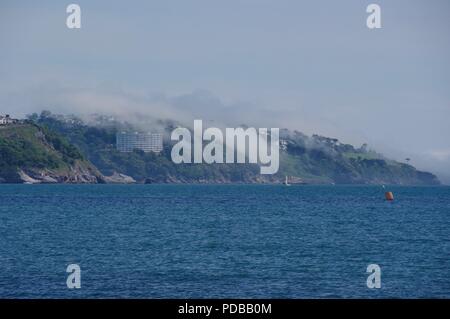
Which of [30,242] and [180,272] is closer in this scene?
[180,272]

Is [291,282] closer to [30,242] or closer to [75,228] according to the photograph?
[30,242]

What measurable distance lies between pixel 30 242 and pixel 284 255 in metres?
25.2

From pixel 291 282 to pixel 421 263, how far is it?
16.6 m

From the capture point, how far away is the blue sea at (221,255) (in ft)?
154

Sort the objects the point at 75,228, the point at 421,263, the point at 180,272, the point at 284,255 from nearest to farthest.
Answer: the point at 180,272 < the point at 421,263 < the point at 284,255 < the point at 75,228

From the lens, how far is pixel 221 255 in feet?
222

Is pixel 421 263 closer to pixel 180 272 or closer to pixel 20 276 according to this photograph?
pixel 180 272

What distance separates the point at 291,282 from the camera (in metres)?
50.3

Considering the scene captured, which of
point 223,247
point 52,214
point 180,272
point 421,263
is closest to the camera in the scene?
point 180,272

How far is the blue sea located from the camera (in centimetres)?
4694
